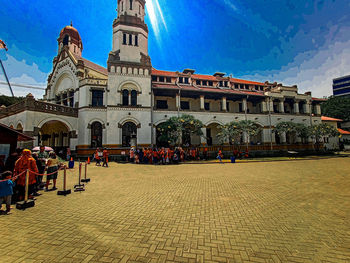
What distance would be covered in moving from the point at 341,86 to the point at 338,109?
181 ft

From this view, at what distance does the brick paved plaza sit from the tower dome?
104 feet

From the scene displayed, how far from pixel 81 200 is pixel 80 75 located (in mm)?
22969

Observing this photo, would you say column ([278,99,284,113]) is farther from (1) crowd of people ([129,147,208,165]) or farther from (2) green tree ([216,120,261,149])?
(1) crowd of people ([129,147,208,165])

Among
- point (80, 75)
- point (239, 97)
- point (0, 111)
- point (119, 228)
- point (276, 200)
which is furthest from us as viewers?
point (239, 97)

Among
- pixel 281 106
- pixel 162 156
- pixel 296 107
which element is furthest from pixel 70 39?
pixel 296 107

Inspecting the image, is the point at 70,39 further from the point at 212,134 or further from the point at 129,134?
the point at 212,134

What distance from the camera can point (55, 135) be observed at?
86.3 feet

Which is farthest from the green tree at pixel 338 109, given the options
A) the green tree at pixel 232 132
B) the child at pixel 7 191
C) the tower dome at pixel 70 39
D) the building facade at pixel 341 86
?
the tower dome at pixel 70 39

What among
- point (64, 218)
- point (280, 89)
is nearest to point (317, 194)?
point (64, 218)

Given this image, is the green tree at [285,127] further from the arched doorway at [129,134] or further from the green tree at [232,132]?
the arched doorway at [129,134]

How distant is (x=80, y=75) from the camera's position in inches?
930

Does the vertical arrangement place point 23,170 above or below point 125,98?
below

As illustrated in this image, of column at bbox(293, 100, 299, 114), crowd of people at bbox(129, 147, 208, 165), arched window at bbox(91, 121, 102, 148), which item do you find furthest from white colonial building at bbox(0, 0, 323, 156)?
crowd of people at bbox(129, 147, 208, 165)

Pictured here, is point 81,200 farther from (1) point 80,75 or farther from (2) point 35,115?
(1) point 80,75
